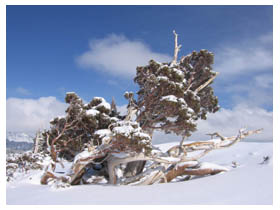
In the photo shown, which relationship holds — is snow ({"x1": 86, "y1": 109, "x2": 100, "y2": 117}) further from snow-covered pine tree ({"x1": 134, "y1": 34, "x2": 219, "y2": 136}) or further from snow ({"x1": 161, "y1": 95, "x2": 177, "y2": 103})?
snow ({"x1": 161, "y1": 95, "x2": 177, "y2": 103})

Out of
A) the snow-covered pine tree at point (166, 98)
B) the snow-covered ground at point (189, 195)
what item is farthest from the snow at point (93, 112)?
the snow-covered ground at point (189, 195)

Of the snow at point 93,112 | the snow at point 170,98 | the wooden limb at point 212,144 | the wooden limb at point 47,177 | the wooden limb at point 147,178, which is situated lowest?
the wooden limb at point 147,178

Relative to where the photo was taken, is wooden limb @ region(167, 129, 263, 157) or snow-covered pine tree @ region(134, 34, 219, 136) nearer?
snow-covered pine tree @ region(134, 34, 219, 136)

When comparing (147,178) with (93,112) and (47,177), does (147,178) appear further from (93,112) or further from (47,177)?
(47,177)

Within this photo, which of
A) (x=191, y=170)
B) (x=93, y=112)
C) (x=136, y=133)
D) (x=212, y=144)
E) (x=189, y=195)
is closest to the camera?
(x=189, y=195)

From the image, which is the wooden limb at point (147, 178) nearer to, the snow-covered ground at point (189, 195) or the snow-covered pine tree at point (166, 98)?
the snow-covered pine tree at point (166, 98)

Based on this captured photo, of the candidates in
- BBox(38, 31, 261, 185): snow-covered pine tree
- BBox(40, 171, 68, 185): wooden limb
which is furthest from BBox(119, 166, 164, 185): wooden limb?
BBox(40, 171, 68, 185): wooden limb

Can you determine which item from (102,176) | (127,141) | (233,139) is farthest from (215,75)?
(102,176)

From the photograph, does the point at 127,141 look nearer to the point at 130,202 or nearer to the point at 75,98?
the point at 130,202

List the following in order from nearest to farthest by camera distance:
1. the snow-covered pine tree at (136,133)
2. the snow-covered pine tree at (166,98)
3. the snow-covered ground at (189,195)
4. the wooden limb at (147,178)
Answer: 1. the snow-covered ground at (189,195)
2. the snow-covered pine tree at (136,133)
3. the snow-covered pine tree at (166,98)
4. the wooden limb at (147,178)

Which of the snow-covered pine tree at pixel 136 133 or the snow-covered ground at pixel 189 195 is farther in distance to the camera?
the snow-covered pine tree at pixel 136 133

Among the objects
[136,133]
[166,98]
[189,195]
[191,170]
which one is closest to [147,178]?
[191,170]

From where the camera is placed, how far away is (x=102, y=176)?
43.5 feet
